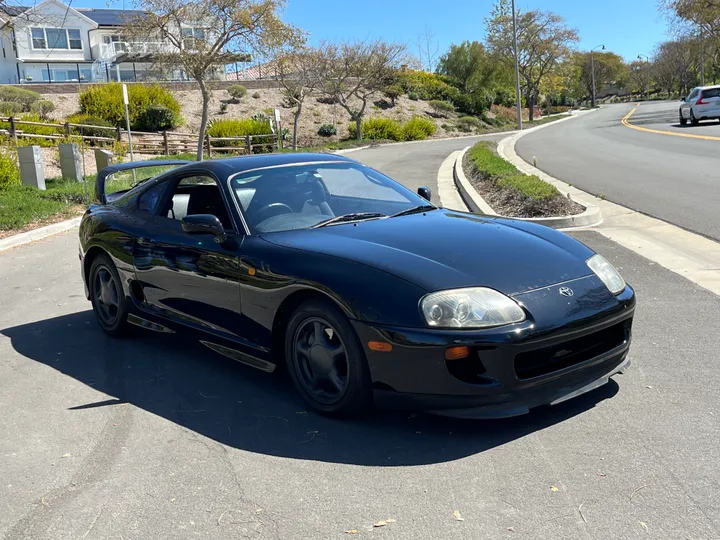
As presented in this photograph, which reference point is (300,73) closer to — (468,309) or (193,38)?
(193,38)

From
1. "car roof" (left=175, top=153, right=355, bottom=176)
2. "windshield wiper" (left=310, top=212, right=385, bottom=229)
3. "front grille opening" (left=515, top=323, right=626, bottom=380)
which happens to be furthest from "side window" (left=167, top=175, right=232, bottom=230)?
"front grille opening" (left=515, top=323, right=626, bottom=380)

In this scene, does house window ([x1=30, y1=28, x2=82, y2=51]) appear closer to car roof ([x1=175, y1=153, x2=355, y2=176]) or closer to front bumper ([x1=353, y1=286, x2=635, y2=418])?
car roof ([x1=175, y1=153, x2=355, y2=176])

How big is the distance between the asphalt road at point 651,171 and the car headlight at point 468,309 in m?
5.95

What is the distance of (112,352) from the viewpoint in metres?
5.43

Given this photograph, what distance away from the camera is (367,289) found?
3.58m

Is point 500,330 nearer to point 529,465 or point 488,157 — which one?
point 529,465

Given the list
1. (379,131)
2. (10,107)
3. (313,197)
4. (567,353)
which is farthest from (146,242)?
(379,131)

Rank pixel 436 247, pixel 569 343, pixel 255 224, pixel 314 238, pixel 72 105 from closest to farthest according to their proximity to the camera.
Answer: pixel 569 343 → pixel 436 247 → pixel 314 238 → pixel 255 224 → pixel 72 105

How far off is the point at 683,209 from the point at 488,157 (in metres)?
8.85

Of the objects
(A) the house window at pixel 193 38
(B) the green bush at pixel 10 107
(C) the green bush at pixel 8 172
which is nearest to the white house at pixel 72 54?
(B) the green bush at pixel 10 107

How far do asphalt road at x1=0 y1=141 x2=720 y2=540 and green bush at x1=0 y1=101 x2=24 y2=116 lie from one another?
106 feet

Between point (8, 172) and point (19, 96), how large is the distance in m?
23.9

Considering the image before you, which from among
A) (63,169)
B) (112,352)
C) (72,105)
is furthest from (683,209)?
(72,105)

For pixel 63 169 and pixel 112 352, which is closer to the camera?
pixel 112 352
